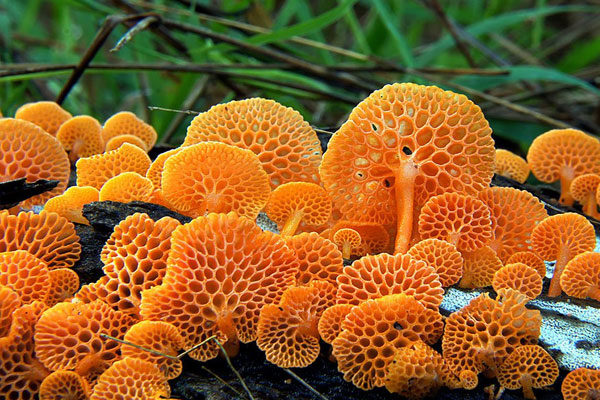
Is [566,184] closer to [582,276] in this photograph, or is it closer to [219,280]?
[582,276]

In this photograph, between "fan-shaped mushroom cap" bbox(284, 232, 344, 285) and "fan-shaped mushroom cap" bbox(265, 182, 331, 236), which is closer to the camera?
"fan-shaped mushroom cap" bbox(284, 232, 344, 285)

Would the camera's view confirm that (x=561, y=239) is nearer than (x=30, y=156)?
Yes

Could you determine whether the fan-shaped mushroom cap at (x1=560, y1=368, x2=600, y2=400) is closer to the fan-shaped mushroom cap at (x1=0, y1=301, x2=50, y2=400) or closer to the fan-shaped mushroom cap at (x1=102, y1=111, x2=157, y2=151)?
the fan-shaped mushroom cap at (x1=0, y1=301, x2=50, y2=400)

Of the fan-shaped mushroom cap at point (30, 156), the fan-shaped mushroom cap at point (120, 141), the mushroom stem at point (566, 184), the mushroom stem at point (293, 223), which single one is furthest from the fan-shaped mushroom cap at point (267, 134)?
the mushroom stem at point (566, 184)

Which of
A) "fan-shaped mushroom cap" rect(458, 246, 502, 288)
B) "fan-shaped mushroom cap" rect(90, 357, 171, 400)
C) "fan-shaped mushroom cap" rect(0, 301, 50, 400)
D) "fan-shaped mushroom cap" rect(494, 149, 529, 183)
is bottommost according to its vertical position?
"fan-shaped mushroom cap" rect(0, 301, 50, 400)

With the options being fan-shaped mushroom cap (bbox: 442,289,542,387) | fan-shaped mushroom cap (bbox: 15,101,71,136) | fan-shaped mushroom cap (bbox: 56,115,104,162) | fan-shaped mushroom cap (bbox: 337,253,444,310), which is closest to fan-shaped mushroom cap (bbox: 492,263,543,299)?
fan-shaped mushroom cap (bbox: 442,289,542,387)

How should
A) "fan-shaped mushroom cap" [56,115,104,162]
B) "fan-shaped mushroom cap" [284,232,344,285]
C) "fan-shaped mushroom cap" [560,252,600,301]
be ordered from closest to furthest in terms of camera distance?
Answer: "fan-shaped mushroom cap" [284,232,344,285], "fan-shaped mushroom cap" [560,252,600,301], "fan-shaped mushroom cap" [56,115,104,162]

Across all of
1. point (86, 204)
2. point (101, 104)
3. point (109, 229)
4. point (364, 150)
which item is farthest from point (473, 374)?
point (101, 104)

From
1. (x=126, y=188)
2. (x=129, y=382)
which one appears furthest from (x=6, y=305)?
(x=126, y=188)
